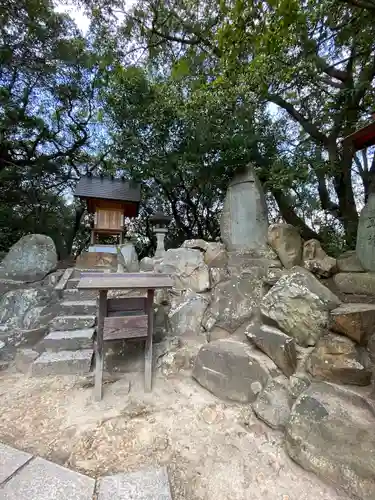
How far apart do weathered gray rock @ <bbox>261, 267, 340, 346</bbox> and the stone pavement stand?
1796 mm

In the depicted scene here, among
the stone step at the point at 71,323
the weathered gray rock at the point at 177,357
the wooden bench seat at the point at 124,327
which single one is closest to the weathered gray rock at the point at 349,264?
the weathered gray rock at the point at 177,357

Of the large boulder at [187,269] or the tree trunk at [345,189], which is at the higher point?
the tree trunk at [345,189]

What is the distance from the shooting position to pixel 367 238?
312cm

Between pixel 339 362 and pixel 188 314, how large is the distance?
1987mm

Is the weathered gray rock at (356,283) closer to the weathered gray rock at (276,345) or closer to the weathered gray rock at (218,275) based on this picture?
the weathered gray rock at (276,345)

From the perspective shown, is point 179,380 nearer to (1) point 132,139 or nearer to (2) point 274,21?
(2) point 274,21

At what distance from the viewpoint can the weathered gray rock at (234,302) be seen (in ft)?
11.1

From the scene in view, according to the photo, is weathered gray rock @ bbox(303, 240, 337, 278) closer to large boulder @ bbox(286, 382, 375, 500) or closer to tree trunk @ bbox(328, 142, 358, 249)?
tree trunk @ bbox(328, 142, 358, 249)

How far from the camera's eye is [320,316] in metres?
2.66

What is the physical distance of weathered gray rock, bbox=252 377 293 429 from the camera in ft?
7.41

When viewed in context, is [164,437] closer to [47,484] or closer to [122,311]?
[47,484]

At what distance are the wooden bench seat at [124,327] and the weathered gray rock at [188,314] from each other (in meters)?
0.88

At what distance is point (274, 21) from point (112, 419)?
4131 millimetres

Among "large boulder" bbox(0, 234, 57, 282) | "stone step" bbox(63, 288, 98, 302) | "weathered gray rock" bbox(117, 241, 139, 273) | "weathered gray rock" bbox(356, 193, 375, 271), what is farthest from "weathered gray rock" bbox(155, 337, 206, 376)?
"large boulder" bbox(0, 234, 57, 282)
